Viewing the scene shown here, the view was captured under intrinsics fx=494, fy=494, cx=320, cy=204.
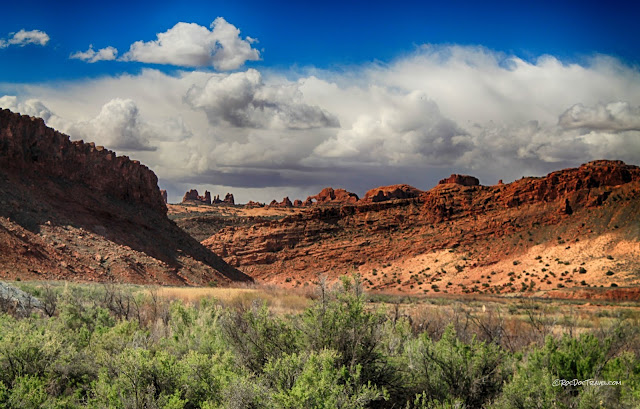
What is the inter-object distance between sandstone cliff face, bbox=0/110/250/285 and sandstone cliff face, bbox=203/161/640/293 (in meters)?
17.9

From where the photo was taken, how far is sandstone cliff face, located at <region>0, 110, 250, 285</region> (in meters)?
35.3

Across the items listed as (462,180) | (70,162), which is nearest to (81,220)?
(70,162)

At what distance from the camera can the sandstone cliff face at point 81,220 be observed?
35344 mm

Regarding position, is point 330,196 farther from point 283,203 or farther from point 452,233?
point 452,233

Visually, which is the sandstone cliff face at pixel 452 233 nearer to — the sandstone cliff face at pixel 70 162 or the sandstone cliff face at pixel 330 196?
the sandstone cliff face at pixel 70 162

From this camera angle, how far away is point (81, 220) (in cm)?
4206

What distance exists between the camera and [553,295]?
3934cm

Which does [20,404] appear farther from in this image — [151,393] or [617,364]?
[617,364]

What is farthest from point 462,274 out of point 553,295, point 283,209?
point 283,209

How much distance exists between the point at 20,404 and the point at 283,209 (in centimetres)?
12405

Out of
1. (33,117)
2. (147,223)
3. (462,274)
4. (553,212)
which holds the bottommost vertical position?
(462,274)

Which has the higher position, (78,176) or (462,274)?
(78,176)

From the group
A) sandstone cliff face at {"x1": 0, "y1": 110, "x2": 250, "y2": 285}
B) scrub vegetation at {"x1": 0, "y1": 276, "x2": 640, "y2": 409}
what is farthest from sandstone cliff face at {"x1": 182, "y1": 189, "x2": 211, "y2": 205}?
scrub vegetation at {"x1": 0, "y1": 276, "x2": 640, "y2": 409}

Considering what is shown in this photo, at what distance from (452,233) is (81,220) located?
44.0 m
